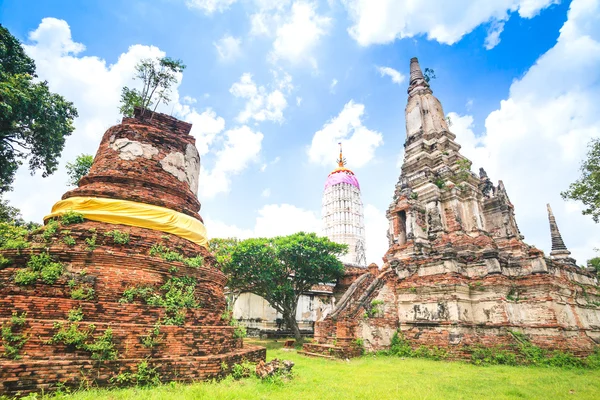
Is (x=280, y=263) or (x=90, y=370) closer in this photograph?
(x=90, y=370)

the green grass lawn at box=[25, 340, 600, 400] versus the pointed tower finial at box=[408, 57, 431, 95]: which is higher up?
the pointed tower finial at box=[408, 57, 431, 95]

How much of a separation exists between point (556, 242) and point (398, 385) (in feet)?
64.5

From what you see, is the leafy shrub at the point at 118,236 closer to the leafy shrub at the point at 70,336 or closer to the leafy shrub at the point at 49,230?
the leafy shrub at the point at 49,230

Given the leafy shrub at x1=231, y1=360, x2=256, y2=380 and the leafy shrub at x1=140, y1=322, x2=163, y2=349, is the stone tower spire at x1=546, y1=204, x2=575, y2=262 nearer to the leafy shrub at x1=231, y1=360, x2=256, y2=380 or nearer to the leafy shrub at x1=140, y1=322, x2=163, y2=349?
the leafy shrub at x1=231, y1=360, x2=256, y2=380

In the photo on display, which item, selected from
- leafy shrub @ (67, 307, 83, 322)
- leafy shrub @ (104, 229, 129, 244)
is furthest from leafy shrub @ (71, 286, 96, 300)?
leafy shrub @ (104, 229, 129, 244)

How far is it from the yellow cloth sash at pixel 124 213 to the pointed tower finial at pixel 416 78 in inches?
739

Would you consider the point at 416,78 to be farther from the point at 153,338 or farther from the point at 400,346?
the point at 153,338

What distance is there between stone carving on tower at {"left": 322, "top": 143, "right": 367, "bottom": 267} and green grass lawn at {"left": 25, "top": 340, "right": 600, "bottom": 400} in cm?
4707

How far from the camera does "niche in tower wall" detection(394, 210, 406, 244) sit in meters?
16.2

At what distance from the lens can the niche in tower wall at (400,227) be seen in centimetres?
1616

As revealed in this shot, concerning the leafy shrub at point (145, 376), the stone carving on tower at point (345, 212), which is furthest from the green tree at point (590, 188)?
the stone carving on tower at point (345, 212)

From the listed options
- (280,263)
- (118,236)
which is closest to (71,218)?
(118,236)

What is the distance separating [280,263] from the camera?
57.1 ft

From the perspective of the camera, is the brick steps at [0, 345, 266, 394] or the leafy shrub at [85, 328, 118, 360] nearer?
the brick steps at [0, 345, 266, 394]
